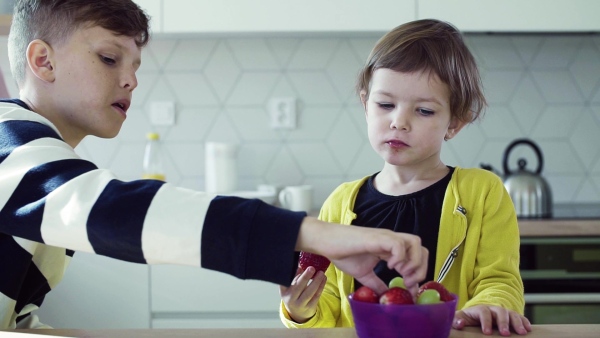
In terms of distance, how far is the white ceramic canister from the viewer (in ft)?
8.58

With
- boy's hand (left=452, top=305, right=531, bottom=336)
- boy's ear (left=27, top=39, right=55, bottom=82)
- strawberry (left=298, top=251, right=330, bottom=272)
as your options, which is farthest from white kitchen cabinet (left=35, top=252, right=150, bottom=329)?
boy's hand (left=452, top=305, right=531, bottom=336)

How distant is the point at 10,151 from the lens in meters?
0.85

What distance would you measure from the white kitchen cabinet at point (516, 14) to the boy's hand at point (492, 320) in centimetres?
163

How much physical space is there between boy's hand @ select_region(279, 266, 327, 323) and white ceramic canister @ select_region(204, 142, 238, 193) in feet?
5.06

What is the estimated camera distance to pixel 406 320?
768 millimetres

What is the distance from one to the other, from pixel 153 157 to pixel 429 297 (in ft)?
6.83

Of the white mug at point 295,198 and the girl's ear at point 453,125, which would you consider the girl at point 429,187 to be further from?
the white mug at point 295,198

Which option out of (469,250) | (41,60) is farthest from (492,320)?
(41,60)

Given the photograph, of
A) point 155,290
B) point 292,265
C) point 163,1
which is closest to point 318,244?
point 292,265

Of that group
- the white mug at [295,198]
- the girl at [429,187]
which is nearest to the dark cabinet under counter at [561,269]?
the white mug at [295,198]

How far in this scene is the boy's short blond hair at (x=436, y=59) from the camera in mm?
1250

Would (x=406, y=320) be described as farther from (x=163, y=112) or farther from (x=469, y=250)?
(x=163, y=112)

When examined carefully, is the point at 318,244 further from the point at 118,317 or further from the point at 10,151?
the point at 118,317

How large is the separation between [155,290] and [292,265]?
168cm
